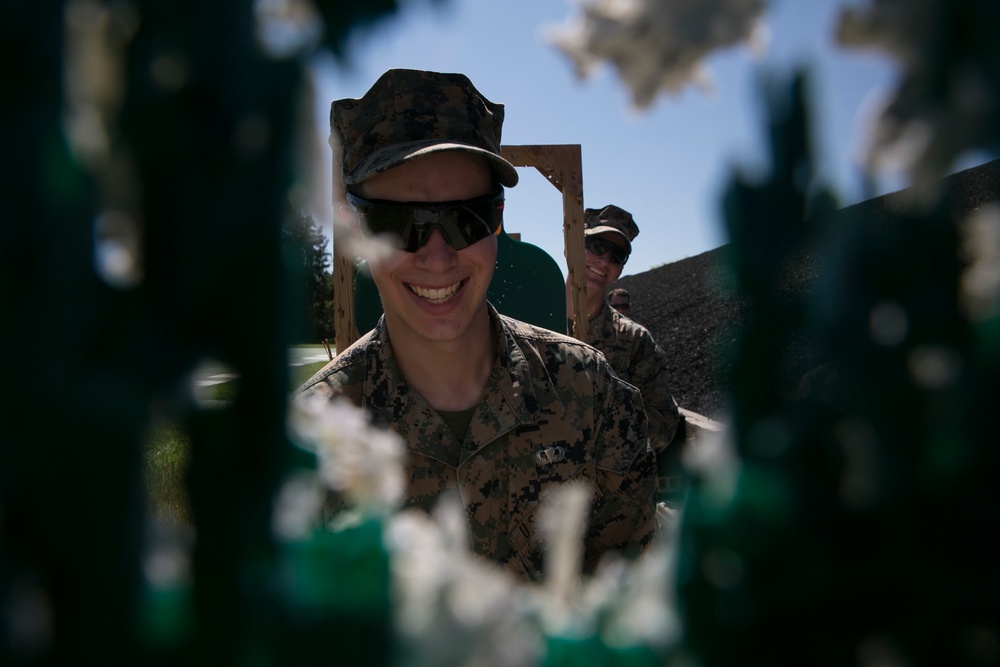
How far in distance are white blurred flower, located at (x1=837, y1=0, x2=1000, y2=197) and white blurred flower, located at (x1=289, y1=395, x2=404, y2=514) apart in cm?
32

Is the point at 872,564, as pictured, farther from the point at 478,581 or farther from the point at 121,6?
the point at 121,6

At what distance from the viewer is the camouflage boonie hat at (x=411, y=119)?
2.45 metres

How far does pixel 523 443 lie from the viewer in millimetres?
2646

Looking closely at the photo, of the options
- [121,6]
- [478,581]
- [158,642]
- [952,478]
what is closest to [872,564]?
[952,478]

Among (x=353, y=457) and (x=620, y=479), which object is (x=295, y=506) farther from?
(x=620, y=479)

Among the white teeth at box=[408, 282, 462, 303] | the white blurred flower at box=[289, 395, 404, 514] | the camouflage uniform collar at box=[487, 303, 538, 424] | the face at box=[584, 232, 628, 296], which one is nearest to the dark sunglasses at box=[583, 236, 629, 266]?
the face at box=[584, 232, 628, 296]

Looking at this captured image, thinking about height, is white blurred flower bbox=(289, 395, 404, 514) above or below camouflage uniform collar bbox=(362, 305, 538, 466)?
below

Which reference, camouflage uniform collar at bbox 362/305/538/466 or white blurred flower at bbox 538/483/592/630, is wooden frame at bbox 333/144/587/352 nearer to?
camouflage uniform collar at bbox 362/305/538/466

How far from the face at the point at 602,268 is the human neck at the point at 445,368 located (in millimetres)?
3094

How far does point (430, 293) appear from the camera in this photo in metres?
2.51

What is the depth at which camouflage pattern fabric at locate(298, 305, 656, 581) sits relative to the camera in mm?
2521

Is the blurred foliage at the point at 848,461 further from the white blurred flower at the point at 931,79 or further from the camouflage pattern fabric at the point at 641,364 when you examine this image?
the camouflage pattern fabric at the point at 641,364

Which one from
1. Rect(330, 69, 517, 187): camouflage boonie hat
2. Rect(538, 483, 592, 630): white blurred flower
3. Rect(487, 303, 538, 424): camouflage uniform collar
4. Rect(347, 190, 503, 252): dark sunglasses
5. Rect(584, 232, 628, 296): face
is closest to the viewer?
Rect(538, 483, 592, 630): white blurred flower

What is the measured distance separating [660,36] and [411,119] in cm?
224
